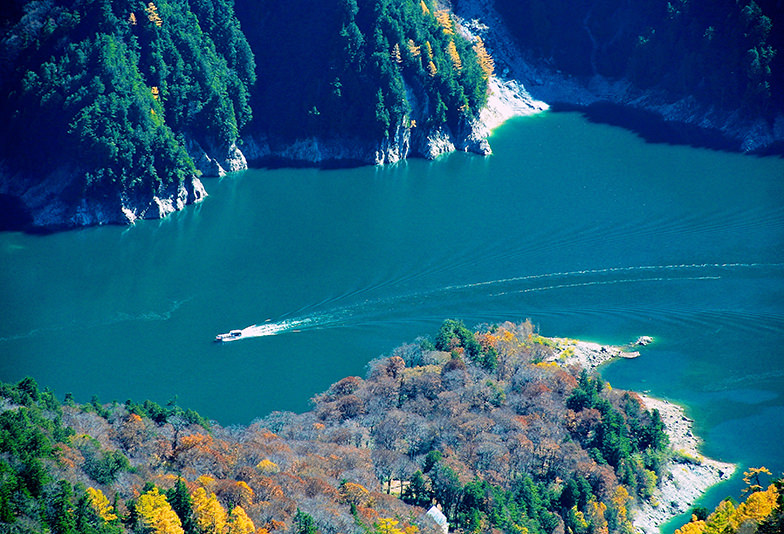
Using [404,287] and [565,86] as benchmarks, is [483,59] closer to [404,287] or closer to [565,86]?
[565,86]

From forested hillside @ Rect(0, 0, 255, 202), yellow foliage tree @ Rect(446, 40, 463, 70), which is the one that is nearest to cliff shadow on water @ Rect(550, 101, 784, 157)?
yellow foliage tree @ Rect(446, 40, 463, 70)

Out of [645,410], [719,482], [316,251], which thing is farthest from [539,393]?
[316,251]

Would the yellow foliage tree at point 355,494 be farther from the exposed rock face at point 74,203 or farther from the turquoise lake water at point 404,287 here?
the exposed rock face at point 74,203

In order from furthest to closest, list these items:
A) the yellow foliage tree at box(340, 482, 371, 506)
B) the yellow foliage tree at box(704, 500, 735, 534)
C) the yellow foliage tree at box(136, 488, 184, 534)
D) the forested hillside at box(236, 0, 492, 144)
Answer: the forested hillside at box(236, 0, 492, 144) → the yellow foliage tree at box(340, 482, 371, 506) → the yellow foliage tree at box(704, 500, 735, 534) → the yellow foliage tree at box(136, 488, 184, 534)

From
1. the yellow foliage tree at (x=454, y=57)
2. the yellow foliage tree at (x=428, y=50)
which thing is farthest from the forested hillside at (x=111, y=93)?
the yellow foliage tree at (x=454, y=57)

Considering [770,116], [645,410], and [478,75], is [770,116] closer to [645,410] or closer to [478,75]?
[478,75]

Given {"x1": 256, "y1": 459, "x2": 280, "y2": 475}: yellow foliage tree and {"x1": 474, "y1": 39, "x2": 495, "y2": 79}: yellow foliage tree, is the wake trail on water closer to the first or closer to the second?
{"x1": 256, "y1": 459, "x2": 280, "y2": 475}: yellow foliage tree
